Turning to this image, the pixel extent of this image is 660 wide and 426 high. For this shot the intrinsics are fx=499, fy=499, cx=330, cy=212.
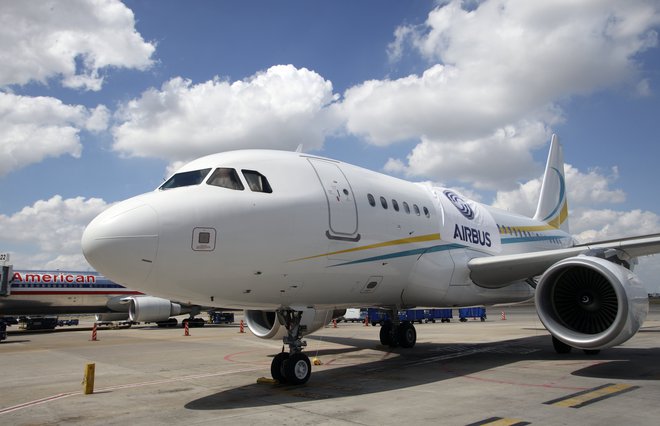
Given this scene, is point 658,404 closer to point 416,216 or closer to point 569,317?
point 569,317

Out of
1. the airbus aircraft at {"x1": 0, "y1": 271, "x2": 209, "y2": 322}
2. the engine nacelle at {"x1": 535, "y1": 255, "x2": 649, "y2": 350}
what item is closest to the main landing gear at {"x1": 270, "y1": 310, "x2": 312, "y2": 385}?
the engine nacelle at {"x1": 535, "y1": 255, "x2": 649, "y2": 350}

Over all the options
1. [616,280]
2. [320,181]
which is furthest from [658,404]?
[320,181]

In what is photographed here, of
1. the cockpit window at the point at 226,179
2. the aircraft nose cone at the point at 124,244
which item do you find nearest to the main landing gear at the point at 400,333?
the cockpit window at the point at 226,179

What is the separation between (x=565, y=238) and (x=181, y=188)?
17.7 m

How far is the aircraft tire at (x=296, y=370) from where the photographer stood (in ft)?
29.9

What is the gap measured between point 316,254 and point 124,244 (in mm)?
3240

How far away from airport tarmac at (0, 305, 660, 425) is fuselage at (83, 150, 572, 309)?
1665 millimetres

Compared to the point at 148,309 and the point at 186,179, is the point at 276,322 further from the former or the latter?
the point at 148,309

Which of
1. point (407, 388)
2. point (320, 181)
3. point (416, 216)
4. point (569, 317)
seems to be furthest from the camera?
point (416, 216)

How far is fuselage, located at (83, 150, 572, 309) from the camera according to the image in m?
7.32

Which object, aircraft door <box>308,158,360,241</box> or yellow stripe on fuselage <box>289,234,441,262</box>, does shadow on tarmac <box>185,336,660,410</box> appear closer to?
yellow stripe on fuselage <box>289,234,441,262</box>

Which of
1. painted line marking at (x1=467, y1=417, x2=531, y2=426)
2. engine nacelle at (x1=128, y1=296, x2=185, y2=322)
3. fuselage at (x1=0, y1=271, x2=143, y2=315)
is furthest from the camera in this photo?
fuselage at (x1=0, y1=271, x2=143, y2=315)

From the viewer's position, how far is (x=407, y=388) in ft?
29.0

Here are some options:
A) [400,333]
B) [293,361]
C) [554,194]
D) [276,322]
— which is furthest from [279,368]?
[554,194]
